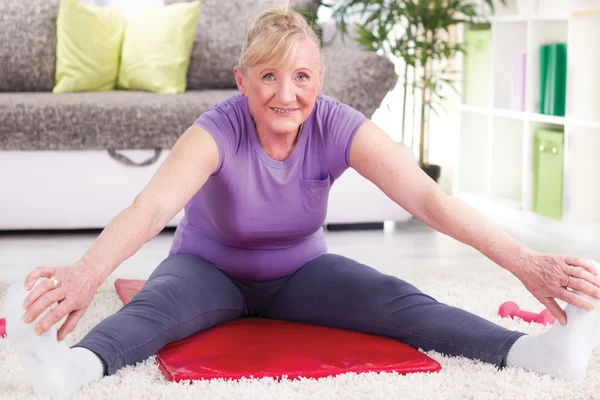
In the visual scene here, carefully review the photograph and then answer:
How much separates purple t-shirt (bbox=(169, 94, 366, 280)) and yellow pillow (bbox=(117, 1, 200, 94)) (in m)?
1.88

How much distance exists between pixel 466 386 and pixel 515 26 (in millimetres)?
2634

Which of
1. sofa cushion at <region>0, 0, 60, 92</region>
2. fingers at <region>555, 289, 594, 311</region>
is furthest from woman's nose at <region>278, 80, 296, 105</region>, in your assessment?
sofa cushion at <region>0, 0, 60, 92</region>

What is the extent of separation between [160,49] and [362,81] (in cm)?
99

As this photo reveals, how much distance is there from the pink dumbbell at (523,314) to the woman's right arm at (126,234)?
0.82 meters

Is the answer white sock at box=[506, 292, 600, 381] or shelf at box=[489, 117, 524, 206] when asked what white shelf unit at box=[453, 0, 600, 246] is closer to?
shelf at box=[489, 117, 524, 206]

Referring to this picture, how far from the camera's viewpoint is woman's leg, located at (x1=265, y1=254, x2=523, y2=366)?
1.63 meters

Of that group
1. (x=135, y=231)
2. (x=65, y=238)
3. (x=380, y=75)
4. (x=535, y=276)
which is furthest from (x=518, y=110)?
(x=135, y=231)

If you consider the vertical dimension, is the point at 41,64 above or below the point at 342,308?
above

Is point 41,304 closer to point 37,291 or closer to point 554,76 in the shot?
point 37,291

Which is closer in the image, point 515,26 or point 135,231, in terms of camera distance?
point 135,231

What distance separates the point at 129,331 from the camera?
158 centimetres

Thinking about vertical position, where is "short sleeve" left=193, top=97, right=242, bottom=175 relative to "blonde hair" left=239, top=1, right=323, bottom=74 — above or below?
below

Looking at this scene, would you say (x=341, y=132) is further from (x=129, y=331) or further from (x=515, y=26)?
(x=515, y=26)

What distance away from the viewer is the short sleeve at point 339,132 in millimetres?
1753
